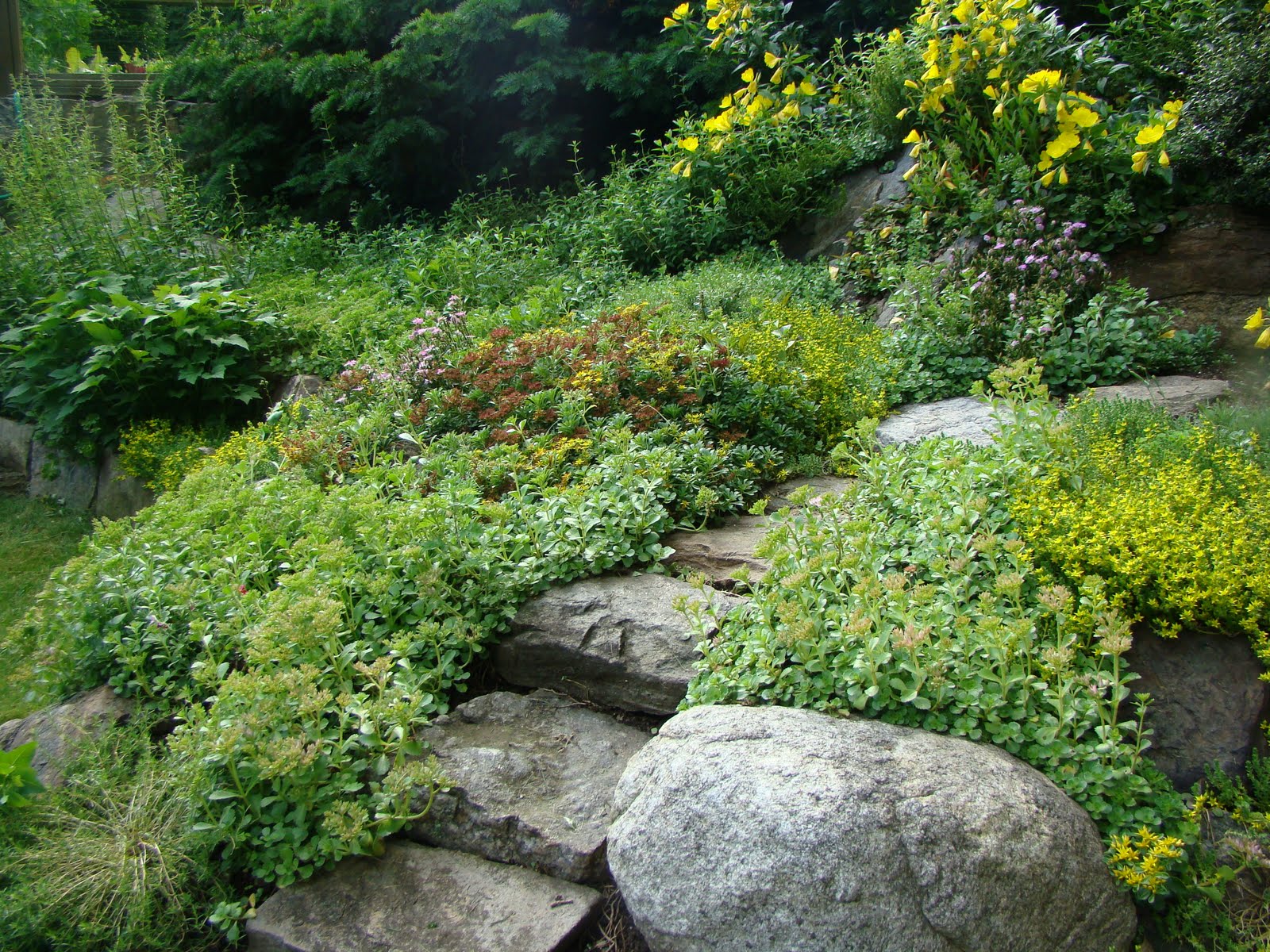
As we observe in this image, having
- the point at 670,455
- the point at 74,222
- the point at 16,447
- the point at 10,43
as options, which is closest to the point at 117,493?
the point at 16,447

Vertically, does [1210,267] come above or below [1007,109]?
below

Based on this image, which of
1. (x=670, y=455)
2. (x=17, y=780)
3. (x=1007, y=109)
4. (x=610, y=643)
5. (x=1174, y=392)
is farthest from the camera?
(x=1007, y=109)

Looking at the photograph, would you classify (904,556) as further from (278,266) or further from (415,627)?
(278,266)

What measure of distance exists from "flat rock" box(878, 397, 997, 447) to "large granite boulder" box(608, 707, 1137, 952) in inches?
79.8

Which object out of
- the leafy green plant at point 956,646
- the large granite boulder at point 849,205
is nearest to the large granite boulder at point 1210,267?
the large granite boulder at point 849,205

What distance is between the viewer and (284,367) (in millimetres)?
6266

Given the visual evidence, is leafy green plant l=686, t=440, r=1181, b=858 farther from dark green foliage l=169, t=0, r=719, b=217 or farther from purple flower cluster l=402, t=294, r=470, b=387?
dark green foliage l=169, t=0, r=719, b=217

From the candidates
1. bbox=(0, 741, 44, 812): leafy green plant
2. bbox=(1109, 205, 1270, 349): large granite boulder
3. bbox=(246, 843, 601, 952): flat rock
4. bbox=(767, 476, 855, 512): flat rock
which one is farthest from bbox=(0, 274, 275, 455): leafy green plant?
bbox=(1109, 205, 1270, 349): large granite boulder

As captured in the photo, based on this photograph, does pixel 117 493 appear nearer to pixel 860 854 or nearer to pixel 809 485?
pixel 809 485

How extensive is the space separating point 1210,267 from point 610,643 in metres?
4.20

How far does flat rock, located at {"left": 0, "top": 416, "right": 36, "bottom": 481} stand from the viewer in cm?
659

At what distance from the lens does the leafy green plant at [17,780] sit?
298cm

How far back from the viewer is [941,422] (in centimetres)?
444

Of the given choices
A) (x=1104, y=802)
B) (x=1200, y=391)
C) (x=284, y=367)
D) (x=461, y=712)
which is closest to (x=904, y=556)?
(x=1104, y=802)
